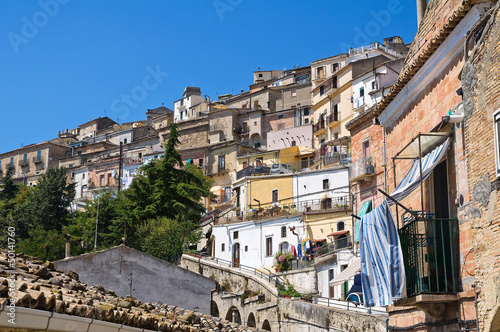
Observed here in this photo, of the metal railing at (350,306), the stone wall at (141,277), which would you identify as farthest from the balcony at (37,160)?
the stone wall at (141,277)

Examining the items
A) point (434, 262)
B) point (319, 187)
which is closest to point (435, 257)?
point (434, 262)

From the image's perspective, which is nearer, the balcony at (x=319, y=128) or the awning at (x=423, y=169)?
the awning at (x=423, y=169)

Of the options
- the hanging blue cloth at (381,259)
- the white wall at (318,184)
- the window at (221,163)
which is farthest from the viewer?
the window at (221,163)

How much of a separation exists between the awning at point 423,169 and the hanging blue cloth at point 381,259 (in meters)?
0.42

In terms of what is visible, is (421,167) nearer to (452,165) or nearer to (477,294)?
(452,165)

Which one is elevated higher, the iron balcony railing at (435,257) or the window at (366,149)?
the window at (366,149)

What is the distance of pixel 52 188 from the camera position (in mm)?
70938

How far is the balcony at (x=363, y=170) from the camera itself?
3225 cm

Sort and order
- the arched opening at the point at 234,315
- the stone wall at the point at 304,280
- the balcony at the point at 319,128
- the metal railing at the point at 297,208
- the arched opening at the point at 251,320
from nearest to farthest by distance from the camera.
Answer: the arched opening at the point at 251,320 < the stone wall at the point at 304,280 < the arched opening at the point at 234,315 < the metal railing at the point at 297,208 < the balcony at the point at 319,128

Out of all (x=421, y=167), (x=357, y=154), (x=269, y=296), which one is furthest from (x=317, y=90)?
(x=421, y=167)

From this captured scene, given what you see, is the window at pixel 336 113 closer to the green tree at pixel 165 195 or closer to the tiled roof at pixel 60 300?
the green tree at pixel 165 195

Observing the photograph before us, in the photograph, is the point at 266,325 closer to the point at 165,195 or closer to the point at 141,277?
the point at 141,277

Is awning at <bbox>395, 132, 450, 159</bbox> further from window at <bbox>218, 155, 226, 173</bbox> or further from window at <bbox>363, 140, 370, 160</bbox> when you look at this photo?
window at <bbox>218, 155, 226, 173</bbox>

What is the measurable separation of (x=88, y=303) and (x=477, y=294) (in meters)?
5.78
